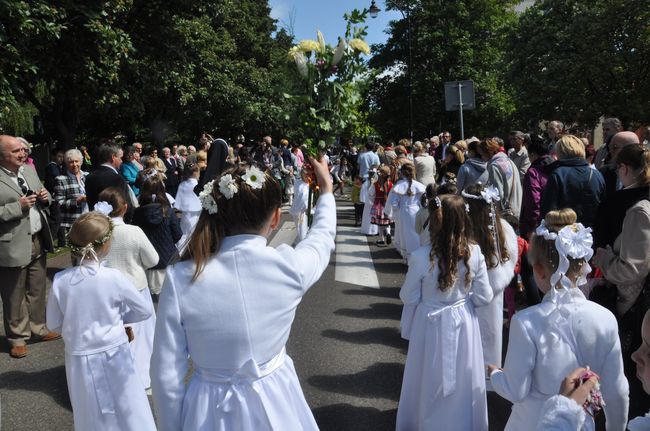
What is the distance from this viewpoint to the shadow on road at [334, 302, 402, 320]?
7141 millimetres

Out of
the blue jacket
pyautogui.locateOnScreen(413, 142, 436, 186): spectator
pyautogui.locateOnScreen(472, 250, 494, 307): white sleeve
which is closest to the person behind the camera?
pyautogui.locateOnScreen(472, 250, 494, 307): white sleeve

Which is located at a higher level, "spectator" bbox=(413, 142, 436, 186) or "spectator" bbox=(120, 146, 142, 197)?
"spectator" bbox=(120, 146, 142, 197)

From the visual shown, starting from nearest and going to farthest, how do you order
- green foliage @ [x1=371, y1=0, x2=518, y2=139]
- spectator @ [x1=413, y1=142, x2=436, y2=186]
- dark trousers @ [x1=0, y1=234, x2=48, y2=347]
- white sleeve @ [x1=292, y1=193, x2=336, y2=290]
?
1. white sleeve @ [x1=292, y1=193, x2=336, y2=290]
2. dark trousers @ [x1=0, y1=234, x2=48, y2=347]
3. spectator @ [x1=413, y1=142, x2=436, y2=186]
4. green foliage @ [x1=371, y1=0, x2=518, y2=139]

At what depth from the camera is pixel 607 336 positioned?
2.64 metres

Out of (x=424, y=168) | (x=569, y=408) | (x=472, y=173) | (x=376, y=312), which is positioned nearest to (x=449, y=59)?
(x=424, y=168)

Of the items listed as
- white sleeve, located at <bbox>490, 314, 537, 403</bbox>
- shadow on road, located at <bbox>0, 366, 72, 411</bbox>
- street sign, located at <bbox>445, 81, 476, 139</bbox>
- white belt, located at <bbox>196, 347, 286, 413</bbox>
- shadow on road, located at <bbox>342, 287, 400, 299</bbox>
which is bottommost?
shadow on road, located at <bbox>342, 287, 400, 299</bbox>

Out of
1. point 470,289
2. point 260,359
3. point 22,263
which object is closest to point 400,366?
point 470,289

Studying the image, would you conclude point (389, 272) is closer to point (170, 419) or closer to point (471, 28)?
point (170, 419)

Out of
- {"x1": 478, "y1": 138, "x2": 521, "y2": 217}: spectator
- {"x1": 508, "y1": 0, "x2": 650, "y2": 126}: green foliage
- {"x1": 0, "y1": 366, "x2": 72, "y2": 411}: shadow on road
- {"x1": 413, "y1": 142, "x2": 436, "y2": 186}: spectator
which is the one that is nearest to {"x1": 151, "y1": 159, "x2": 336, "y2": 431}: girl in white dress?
{"x1": 0, "y1": 366, "x2": 72, "y2": 411}: shadow on road

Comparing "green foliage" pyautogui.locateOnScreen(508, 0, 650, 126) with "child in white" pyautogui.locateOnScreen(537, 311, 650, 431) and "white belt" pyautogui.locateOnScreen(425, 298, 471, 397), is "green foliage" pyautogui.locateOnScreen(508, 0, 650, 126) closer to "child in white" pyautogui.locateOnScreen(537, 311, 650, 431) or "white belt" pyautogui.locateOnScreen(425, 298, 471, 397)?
"white belt" pyautogui.locateOnScreen(425, 298, 471, 397)

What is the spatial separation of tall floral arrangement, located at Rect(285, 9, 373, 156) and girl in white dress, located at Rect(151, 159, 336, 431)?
933 mm

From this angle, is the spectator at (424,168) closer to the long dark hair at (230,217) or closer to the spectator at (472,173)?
the spectator at (472,173)

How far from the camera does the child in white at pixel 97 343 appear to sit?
3699 millimetres

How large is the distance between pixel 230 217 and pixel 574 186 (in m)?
4.48
